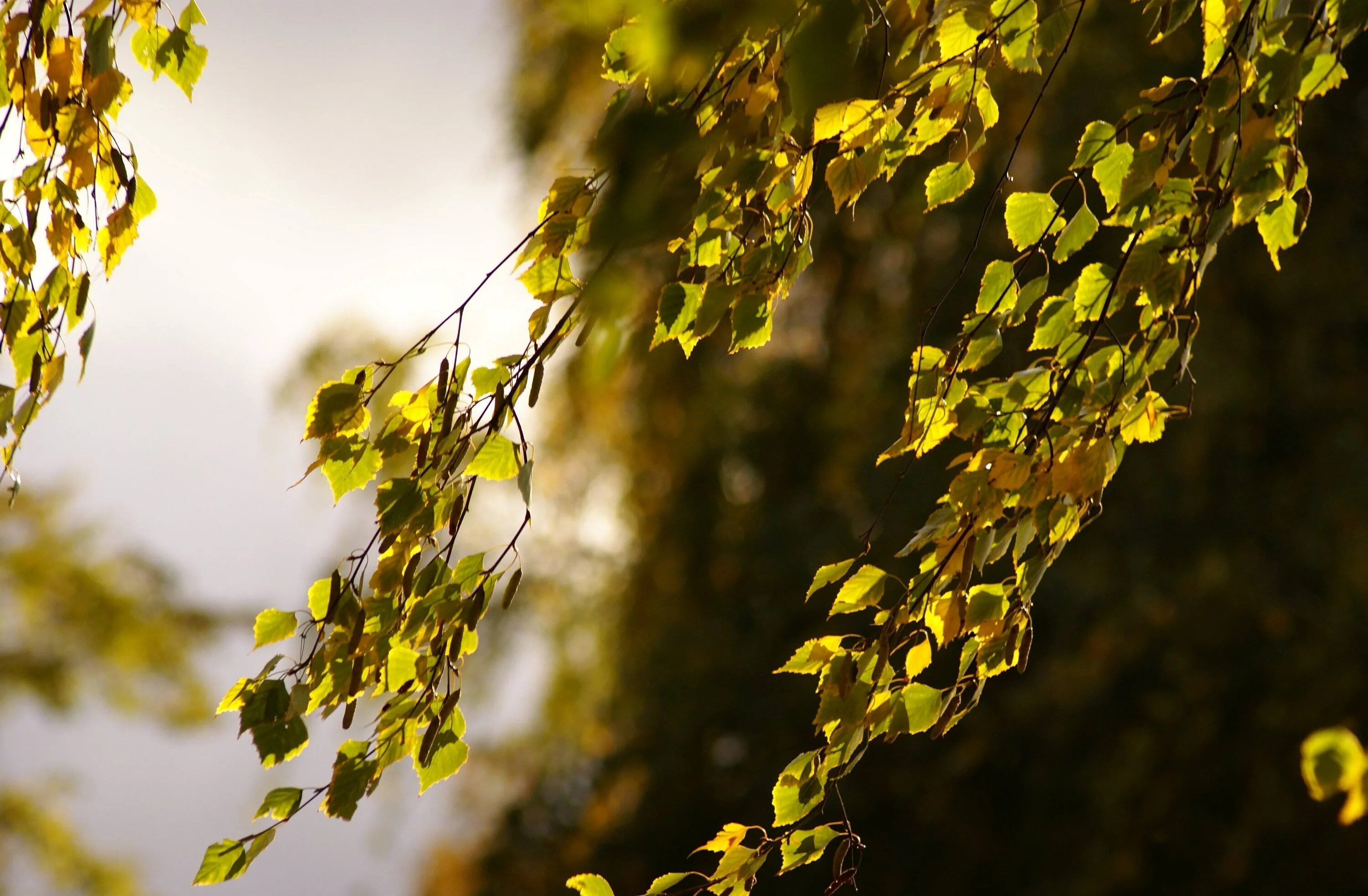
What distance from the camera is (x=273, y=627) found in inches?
33.7

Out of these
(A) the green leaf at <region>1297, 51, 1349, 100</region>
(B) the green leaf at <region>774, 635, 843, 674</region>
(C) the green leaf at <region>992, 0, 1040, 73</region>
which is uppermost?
(C) the green leaf at <region>992, 0, 1040, 73</region>

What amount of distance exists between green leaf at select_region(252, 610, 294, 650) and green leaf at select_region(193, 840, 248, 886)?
0.46ft

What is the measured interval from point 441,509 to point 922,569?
36 centimetres

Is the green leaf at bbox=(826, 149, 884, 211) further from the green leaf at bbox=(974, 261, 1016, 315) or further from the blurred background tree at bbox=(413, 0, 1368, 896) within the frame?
the blurred background tree at bbox=(413, 0, 1368, 896)

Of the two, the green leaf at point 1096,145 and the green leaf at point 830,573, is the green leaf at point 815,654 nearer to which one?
the green leaf at point 830,573

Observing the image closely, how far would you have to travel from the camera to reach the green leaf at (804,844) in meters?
0.86

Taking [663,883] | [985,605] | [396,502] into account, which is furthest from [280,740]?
[985,605]

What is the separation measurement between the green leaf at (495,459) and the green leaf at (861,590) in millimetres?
257

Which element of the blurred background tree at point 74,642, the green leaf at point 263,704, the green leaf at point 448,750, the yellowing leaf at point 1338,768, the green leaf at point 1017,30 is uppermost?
the blurred background tree at point 74,642

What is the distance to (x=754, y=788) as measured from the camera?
308cm

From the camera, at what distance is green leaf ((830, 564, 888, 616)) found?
86 cm

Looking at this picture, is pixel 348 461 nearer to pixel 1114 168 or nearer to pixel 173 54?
pixel 173 54

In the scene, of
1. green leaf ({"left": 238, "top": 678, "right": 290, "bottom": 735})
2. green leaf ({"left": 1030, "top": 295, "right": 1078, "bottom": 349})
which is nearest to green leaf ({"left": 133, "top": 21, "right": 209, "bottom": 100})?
green leaf ({"left": 238, "top": 678, "right": 290, "bottom": 735})

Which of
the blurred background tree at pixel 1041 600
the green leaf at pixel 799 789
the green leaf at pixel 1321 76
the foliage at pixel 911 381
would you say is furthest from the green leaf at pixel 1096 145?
the blurred background tree at pixel 1041 600
